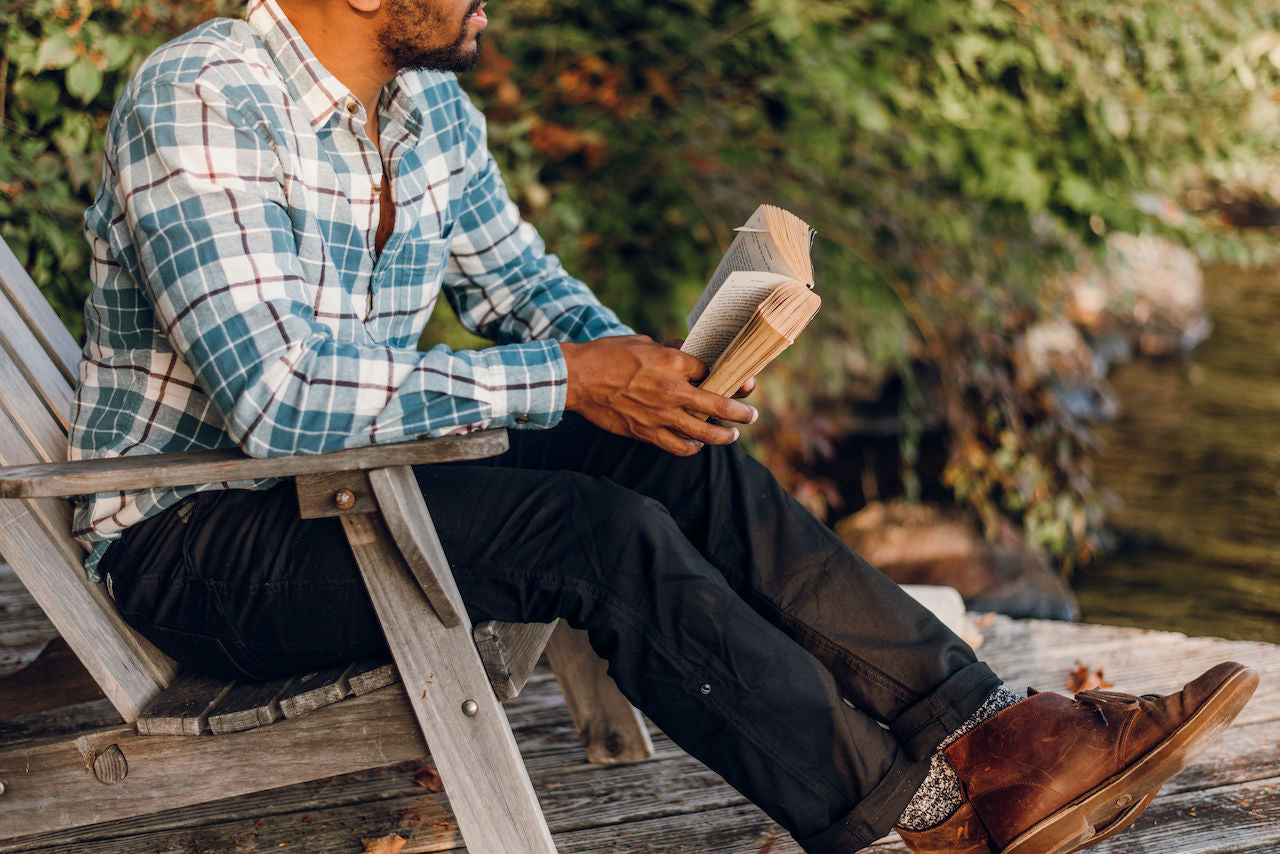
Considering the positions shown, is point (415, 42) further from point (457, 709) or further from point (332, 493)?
point (457, 709)

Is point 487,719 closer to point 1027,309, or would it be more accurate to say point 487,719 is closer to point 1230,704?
point 1230,704

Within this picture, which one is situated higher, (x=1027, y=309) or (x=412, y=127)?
(x=412, y=127)

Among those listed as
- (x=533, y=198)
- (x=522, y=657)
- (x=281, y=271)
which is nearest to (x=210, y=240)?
(x=281, y=271)

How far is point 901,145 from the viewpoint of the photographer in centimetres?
356

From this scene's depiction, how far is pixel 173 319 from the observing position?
1.41 metres

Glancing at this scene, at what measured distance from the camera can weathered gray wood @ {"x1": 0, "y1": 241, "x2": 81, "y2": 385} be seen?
179 centimetres

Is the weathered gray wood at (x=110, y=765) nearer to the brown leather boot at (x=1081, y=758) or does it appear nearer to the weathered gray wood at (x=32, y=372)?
the weathered gray wood at (x=32, y=372)

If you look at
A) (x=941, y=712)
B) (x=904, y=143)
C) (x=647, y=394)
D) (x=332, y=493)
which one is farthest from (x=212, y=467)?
(x=904, y=143)

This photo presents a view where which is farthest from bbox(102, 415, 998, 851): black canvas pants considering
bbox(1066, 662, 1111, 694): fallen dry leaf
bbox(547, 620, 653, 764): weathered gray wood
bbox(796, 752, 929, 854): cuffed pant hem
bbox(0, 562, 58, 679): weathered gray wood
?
bbox(0, 562, 58, 679): weathered gray wood

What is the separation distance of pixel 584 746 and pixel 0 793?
0.99m

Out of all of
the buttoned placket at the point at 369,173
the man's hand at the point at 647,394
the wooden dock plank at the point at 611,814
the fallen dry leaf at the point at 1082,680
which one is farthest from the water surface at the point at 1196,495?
the buttoned placket at the point at 369,173

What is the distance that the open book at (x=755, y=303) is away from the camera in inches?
54.0

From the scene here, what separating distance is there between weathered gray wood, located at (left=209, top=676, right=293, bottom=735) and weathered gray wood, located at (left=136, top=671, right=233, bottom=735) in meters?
0.02

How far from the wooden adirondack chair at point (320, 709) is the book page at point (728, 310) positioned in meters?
0.31
